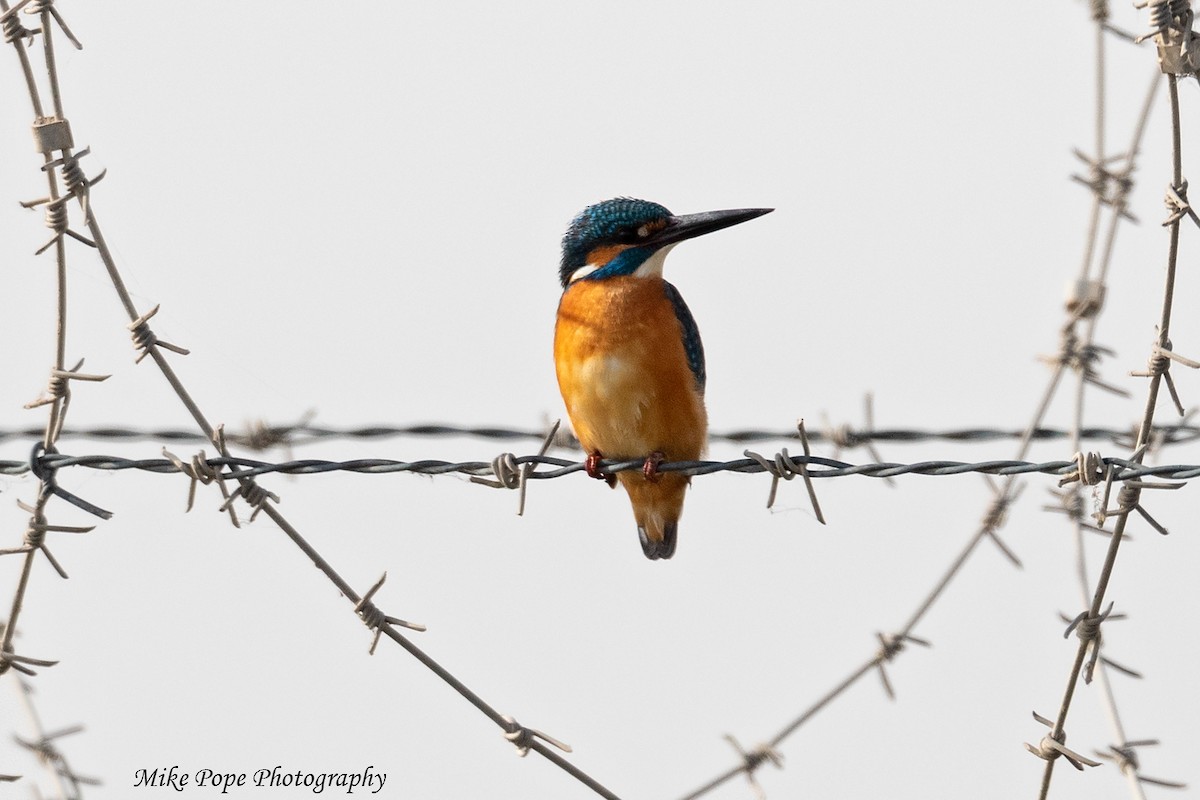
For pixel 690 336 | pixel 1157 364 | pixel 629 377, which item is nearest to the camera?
pixel 1157 364

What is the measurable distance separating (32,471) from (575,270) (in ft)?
A: 7.66

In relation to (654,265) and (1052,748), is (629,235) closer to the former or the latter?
(654,265)

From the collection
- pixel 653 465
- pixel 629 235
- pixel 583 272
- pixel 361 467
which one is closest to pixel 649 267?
pixel 629 235

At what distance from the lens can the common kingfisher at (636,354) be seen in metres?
4.99

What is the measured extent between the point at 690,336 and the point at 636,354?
0.35 metres

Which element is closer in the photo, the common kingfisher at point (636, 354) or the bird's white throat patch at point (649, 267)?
the common kingfisher at point (636, 354)

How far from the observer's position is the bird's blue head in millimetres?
5414

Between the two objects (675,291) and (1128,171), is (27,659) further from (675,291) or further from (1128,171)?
(1128,171)

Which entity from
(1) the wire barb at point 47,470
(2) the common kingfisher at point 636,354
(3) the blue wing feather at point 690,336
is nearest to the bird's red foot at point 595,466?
(2) the common kingfisher at point 636,354

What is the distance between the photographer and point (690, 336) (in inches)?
208

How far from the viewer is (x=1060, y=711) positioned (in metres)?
3.61

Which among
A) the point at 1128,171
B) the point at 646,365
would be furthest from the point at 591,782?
the point at 1128,171

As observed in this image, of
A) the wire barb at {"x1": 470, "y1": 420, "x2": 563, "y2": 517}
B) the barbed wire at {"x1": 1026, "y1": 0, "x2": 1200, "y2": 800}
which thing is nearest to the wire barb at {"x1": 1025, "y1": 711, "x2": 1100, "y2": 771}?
the barbed wire at {"x1": 1026, "y1": 0, "x2": 1200, "y2": 800}

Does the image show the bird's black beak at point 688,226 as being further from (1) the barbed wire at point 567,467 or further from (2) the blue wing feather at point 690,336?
(1) the barbed wire at point 567,467
